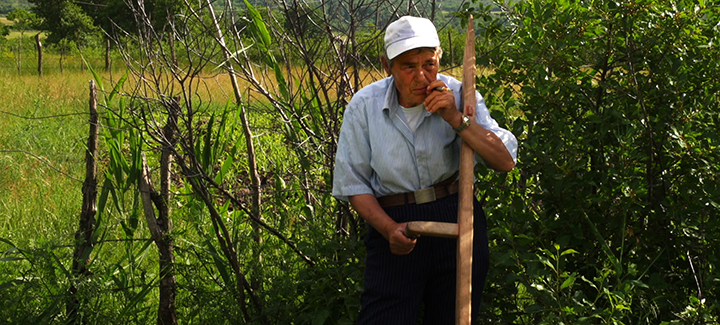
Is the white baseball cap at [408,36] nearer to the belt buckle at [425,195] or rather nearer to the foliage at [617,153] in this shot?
the belt buckle at [425,195]

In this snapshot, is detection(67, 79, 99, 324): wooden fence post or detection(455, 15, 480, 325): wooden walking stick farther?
detection(67, 79, 99, 324): wooden fence post

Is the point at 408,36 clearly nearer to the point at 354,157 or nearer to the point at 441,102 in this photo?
the point at 441,102

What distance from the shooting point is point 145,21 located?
330cm

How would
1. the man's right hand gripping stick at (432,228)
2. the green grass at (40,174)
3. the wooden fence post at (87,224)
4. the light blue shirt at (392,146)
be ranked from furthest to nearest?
the green grass at (40,174) < the wooden fence post at (87,224) < the light blue shirt at (392,146) < the man's right hand gripping stick at (432,228)

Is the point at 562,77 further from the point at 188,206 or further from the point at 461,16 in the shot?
the point at 188,206

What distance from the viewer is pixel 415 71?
219 centimetres

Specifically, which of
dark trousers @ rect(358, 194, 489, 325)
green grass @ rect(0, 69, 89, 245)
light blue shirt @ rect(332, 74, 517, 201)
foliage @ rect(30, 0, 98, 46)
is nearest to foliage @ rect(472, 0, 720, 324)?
dark trousers @ rect(358, 194, 489, 325)

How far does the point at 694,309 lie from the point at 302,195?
7.18ft

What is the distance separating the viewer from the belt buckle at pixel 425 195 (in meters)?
2.31

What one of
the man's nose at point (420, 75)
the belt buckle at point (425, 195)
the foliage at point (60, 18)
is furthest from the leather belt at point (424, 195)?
the foliage at point (60, 18)

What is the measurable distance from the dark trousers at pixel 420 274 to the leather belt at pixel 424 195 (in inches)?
0.7

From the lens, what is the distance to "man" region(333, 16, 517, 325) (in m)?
2.22

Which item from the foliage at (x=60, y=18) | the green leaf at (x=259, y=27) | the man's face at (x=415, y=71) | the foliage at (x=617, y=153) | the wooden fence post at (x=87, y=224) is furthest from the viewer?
the foliage at (x=60, y=18)

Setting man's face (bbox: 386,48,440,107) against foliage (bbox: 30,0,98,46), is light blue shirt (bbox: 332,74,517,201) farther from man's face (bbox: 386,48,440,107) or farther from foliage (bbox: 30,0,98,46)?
foliage (bbox: 30,0,98,46)
